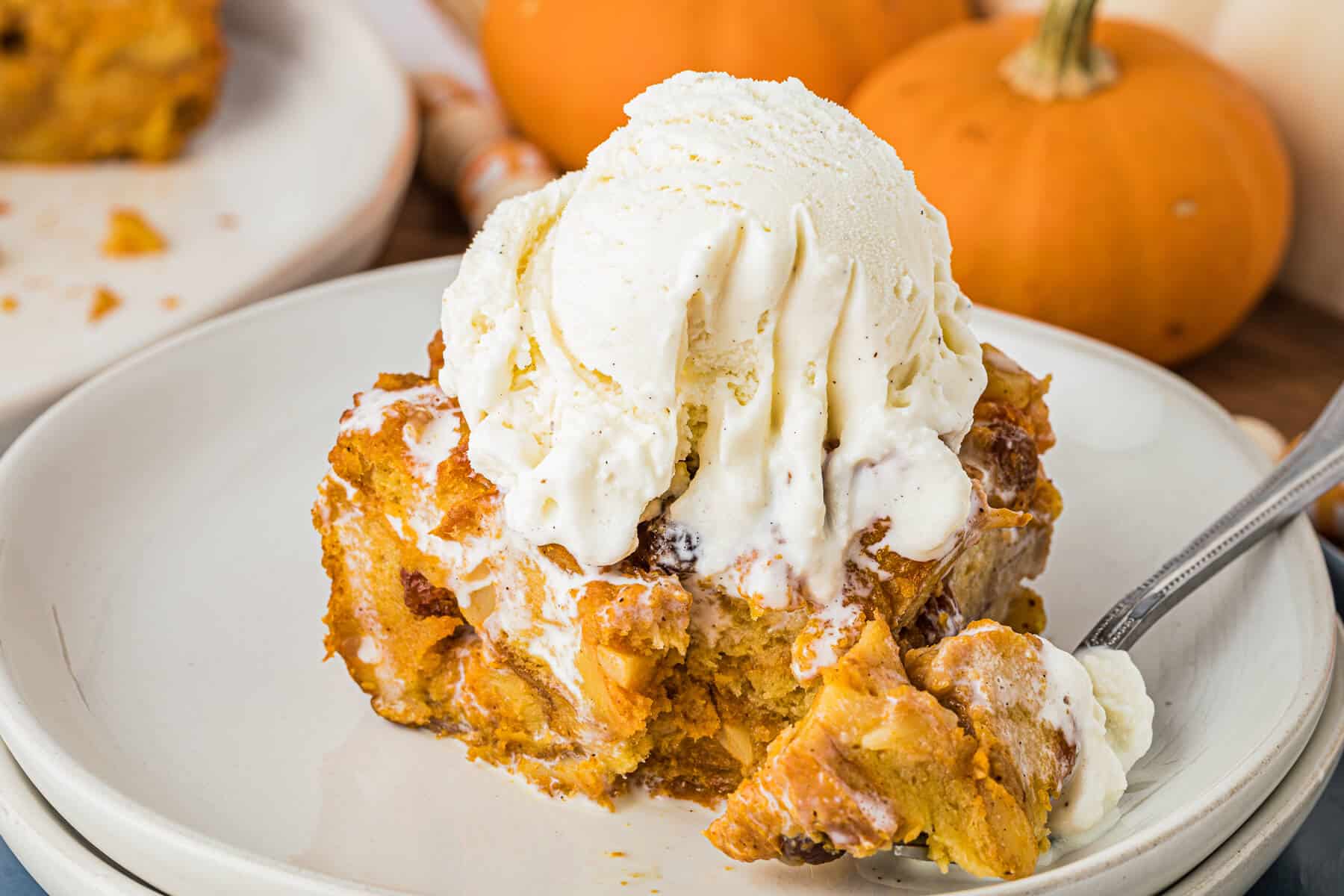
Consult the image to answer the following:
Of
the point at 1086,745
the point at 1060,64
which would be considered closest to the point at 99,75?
the point at 1060,64

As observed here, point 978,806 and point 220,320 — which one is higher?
point 978,806

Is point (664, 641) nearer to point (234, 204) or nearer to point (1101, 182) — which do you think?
point (1101, 182)

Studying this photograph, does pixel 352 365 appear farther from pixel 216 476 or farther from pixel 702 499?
pixel 702 499

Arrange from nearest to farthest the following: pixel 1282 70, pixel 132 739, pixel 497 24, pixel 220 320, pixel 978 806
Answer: pixel 978 806 < pixel 132 739 < pixel 220 320 < pixel 1282 70 < pixel 497 24

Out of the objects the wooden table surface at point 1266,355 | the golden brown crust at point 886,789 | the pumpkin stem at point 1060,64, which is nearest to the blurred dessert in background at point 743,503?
the golden brown crust at point 886,789

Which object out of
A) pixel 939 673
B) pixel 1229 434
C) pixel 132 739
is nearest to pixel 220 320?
pixel 132 739

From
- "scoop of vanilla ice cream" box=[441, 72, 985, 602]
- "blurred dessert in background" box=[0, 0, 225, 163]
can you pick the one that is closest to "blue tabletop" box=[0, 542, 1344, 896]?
"scoop of vanilla ice cream" box=[441, 72, 985, 602]

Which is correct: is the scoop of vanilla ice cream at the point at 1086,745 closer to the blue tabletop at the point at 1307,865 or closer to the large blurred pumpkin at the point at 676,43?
the blue tabletop at the point at 1307,865
